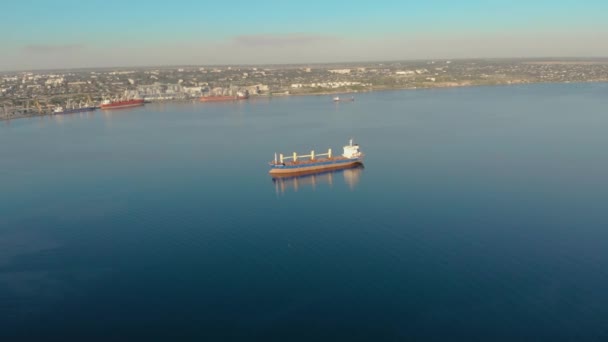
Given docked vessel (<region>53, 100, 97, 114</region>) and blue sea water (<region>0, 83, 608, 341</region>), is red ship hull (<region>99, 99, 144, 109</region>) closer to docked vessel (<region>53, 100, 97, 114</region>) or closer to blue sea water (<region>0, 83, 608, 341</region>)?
docked vessel (<region>53, 100, 97, 114</region>)

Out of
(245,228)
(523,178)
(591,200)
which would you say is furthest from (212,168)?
(591,200)

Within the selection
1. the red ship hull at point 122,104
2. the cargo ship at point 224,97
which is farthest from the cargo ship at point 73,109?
the cargo ship at point 224,97

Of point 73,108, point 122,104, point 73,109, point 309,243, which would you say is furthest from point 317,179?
point 122,104

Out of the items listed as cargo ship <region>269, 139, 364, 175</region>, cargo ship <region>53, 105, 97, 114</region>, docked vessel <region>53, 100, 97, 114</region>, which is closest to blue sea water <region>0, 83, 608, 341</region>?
cargo ship <region>269, 139, 364, 175</region>

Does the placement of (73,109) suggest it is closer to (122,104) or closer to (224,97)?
(122,104)

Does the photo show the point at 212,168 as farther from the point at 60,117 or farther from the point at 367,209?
the point at 60,117

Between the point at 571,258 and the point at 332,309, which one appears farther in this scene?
the point at 571,258
